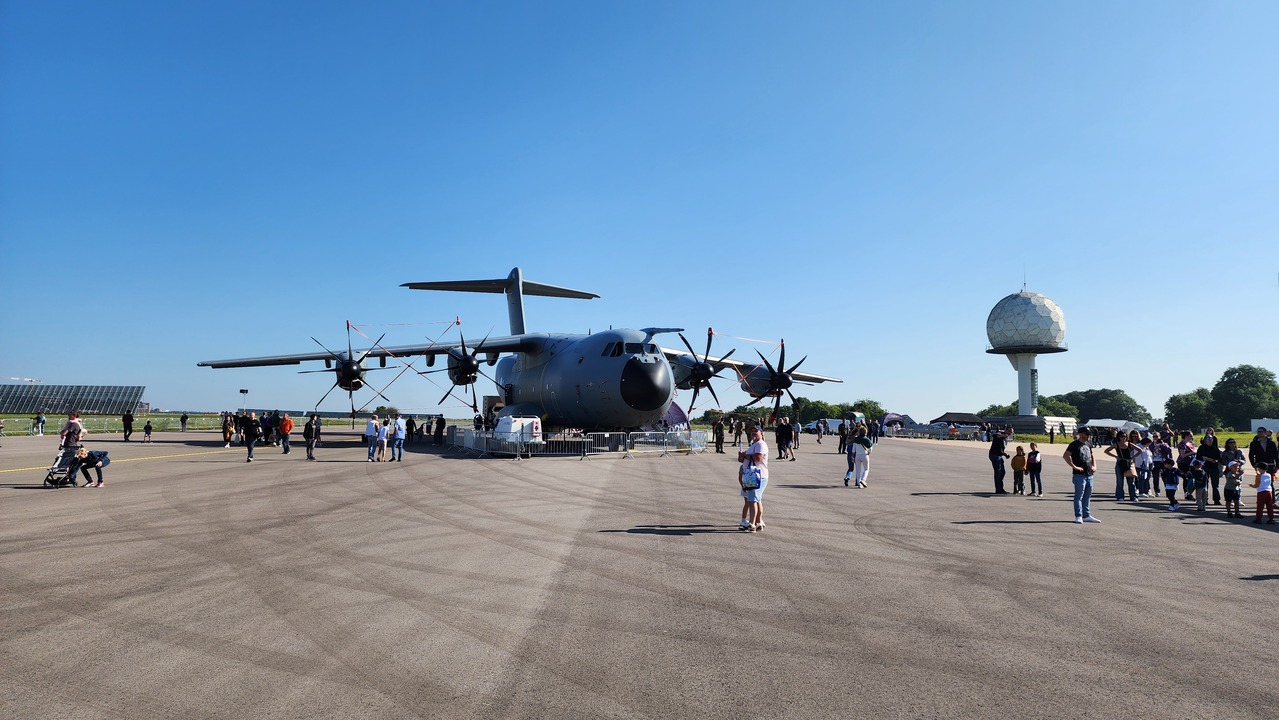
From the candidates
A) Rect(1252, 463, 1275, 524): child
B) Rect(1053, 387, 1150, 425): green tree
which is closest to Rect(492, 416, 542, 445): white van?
Rect(1252, 463, 1275, 524): child

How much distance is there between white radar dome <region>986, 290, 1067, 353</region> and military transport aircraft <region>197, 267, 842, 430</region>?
67278mm

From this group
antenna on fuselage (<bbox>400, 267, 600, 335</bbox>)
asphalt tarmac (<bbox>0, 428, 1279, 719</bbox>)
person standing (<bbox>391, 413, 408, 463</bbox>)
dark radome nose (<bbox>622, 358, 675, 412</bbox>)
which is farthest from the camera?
antenna on fuselage (<bbox>400, 267, 600, 335</bbox>)

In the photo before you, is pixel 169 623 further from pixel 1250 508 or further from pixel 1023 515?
pixel 1250 508

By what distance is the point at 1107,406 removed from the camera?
5344 inches

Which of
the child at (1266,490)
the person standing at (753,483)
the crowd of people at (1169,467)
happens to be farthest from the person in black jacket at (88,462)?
the child at (1266,490)

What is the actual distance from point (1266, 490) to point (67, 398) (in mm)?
120533

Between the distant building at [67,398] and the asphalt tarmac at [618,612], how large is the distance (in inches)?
3836

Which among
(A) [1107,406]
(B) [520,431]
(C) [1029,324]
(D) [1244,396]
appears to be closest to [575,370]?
(B) [520,431]

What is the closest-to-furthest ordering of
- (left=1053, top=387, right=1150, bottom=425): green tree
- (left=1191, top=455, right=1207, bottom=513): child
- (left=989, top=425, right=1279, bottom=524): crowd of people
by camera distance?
(left=989, top=425, right=1279, bottom=524): crowd of people < (left=1191, top=455, right=1207, bottom=513): child < (left=1053, top=387, right=1150, bottom=425): green tree

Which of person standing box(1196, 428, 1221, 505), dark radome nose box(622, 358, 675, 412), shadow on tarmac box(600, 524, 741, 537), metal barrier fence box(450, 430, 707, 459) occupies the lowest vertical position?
shadow on tarmac box(600, 524, 741, 537)

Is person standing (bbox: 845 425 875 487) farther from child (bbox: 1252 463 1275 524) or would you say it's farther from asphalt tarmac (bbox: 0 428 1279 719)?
child (bbox: 1252 463 1275 524)

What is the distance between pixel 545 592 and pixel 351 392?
25871mm

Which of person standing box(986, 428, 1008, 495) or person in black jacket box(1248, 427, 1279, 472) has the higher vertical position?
person in black jacket box(1248, 427, 1279, 472)

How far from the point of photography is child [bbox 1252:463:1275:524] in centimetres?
1249
